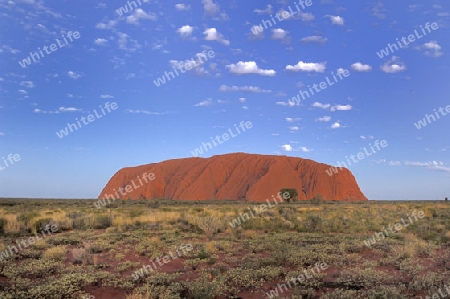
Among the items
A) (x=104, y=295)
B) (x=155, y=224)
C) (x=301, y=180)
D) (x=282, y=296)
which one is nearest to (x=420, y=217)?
(x=155, y=224)

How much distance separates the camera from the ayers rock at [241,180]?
3182 inches

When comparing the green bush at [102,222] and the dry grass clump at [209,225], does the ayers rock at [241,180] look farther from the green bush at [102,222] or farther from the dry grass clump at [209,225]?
the dry grass clump at [209,225]

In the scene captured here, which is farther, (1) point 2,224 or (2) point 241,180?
(2) point 241,180

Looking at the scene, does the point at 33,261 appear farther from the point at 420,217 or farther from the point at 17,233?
the point at 420,217

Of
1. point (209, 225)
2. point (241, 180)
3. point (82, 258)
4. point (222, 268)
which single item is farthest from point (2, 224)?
point (241, 180)

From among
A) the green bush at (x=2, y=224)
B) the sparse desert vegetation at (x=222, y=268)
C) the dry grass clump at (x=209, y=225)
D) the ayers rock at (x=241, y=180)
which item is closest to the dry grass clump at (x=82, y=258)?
the sparse desert vegetation at (x=222, y=268)

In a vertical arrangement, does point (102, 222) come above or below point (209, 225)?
above

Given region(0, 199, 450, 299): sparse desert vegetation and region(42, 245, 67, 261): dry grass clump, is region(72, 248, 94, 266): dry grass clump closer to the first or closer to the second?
region(0, 199, 450, 299): sparse desert vegetation

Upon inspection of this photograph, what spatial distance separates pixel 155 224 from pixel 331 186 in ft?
237

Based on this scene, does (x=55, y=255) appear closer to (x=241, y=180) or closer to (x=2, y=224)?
(x=2, y=224)

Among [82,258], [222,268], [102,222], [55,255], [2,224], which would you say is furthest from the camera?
[102,222]

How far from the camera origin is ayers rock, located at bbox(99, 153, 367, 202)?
A: 80812mm

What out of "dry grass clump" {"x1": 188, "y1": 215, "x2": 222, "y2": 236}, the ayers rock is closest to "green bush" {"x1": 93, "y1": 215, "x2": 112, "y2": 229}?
"dry grass clump" {"x1": 188, "y1": 215, "x2": 222, "y2": 236}

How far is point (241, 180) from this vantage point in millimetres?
85438
